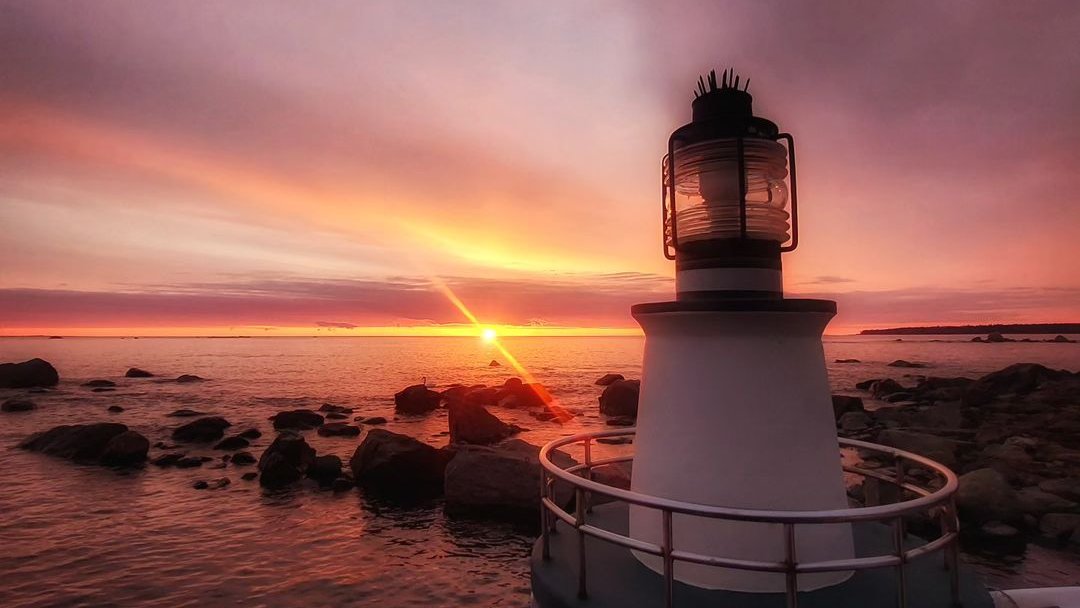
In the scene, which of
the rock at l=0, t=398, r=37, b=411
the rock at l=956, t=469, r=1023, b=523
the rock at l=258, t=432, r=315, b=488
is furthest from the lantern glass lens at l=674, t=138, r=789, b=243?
the rock at l=0, t=398, r=37, b=411

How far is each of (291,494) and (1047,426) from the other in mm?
31193

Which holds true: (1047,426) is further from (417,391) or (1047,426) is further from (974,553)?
(417,391)

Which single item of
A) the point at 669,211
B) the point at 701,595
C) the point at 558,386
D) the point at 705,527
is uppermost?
the point at 669,211

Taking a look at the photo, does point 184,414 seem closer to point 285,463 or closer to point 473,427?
point 473,427

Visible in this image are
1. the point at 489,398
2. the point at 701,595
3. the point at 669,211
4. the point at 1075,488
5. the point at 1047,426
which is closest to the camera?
the point at 701,595

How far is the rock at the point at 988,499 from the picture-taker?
13.7 m

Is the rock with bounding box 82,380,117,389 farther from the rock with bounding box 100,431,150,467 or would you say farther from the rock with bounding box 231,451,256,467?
the rock with bounding box 231,451,256,467

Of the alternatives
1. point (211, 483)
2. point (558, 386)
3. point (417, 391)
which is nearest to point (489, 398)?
point (417, 391)

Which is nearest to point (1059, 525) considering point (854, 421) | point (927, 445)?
point (927, 445)

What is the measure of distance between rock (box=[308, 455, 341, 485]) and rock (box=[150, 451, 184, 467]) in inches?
268

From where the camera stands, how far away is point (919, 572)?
13.0ft

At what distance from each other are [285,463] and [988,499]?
65.5 ft

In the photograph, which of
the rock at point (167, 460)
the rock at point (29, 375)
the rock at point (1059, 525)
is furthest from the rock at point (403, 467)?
the rock at point (29, 375)

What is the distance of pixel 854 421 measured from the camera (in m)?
28.7
